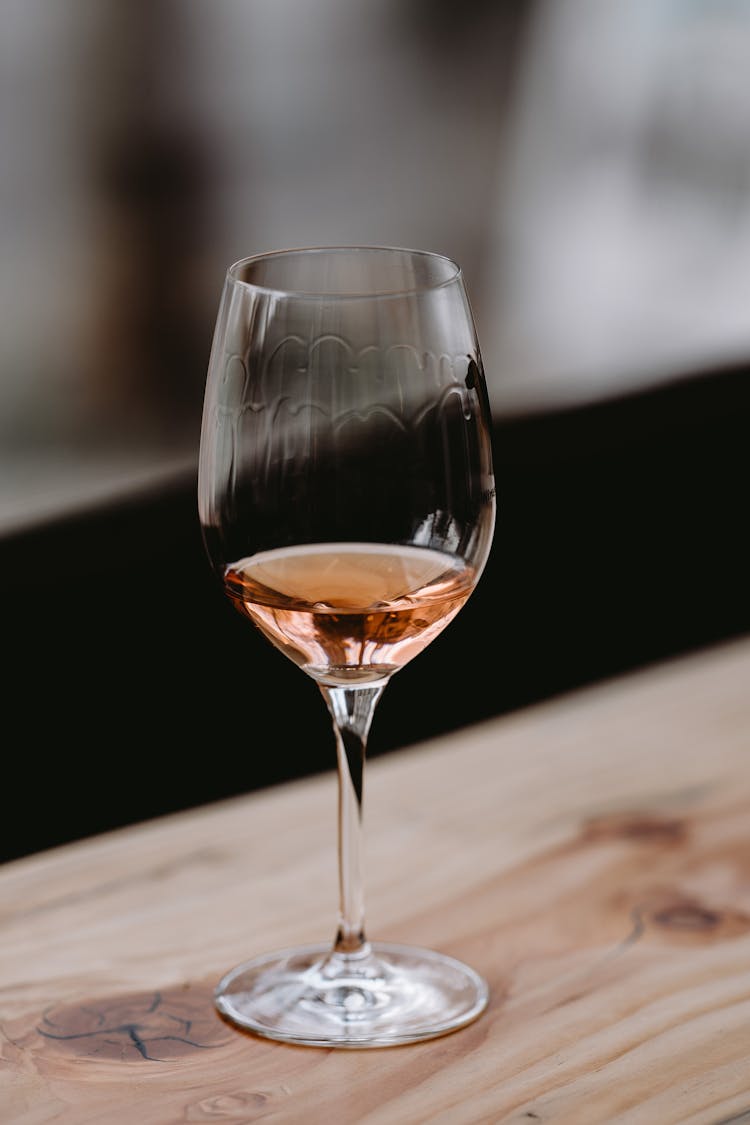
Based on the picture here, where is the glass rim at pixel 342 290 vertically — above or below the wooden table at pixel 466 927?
above

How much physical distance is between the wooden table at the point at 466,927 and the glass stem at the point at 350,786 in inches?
2.2

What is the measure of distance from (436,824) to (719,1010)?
7.6 inches

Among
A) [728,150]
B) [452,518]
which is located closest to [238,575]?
[452,518]

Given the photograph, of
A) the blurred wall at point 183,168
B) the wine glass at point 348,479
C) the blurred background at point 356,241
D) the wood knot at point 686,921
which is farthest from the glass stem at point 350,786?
the blurred wall at point 183,168

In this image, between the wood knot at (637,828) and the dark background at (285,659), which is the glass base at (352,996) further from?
the dark background at (285,659)

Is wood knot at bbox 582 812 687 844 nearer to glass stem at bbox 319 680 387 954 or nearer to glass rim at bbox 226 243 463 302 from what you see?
glass stem at bbox 319 680 387 954

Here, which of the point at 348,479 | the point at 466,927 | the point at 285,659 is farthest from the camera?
the point at 285,659

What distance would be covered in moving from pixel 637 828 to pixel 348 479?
28cm

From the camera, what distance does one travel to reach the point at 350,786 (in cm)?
58

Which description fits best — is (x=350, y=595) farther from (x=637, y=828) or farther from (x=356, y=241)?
(x=356, y=241)

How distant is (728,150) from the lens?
8.12 feet

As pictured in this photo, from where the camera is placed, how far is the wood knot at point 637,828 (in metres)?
0.71

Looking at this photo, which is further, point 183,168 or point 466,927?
point 183,168

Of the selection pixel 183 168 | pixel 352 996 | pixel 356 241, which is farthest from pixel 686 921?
pixel 183 168
